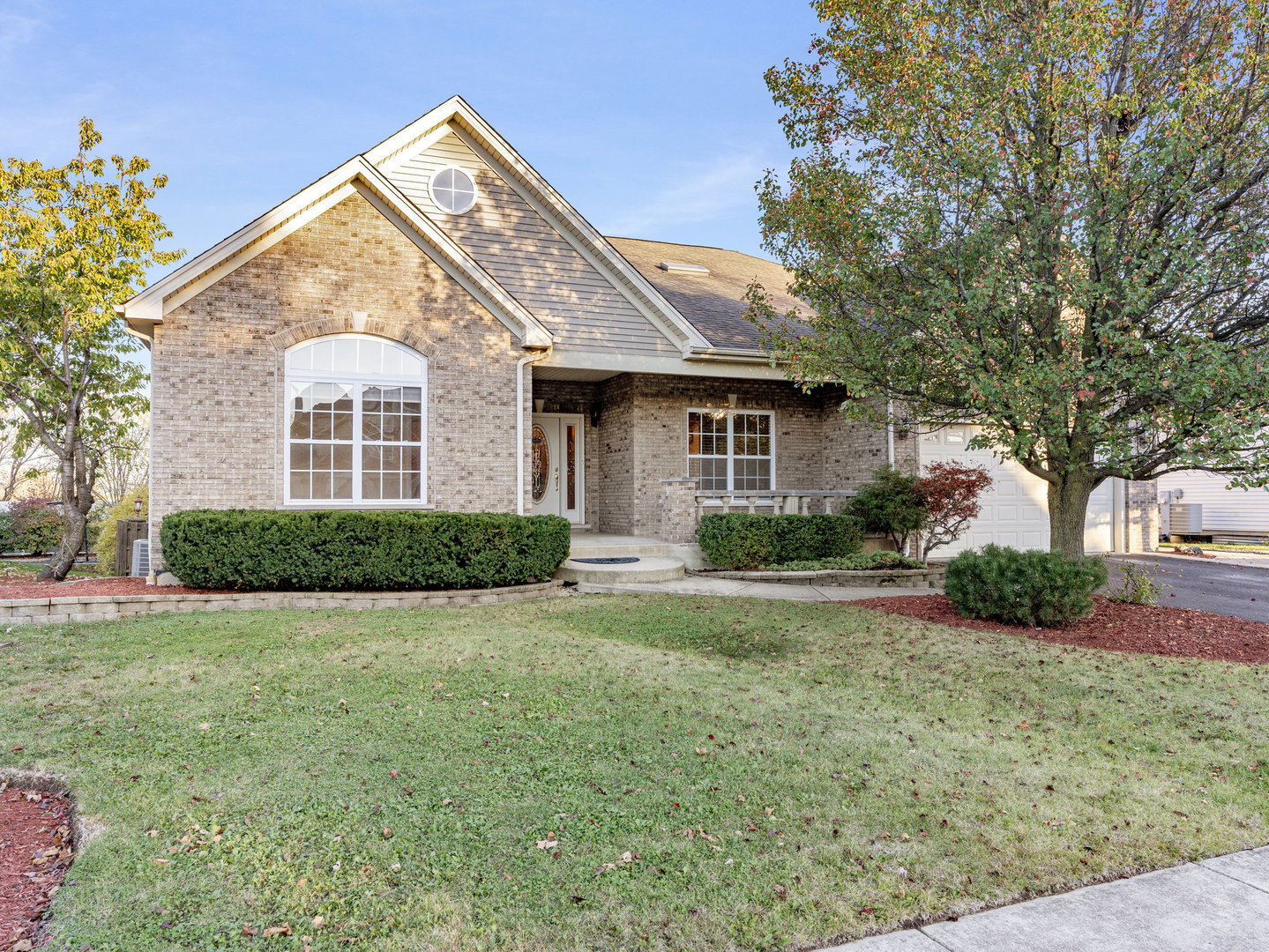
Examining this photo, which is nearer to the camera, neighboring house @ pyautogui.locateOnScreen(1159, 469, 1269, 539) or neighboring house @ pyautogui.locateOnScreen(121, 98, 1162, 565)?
neighboring house @ pyautogui.locateOnScreen(121, 98, 1162, 565)

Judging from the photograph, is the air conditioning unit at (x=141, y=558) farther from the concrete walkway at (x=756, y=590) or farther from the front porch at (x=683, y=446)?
the front porch at (x=683, y=446)

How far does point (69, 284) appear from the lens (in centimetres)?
1147

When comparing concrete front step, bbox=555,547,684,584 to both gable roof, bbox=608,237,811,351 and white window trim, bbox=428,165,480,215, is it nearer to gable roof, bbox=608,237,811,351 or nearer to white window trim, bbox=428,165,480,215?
gable roof, bbox=608,237,811,351

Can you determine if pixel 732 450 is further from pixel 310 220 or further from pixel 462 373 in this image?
pixel 310 220

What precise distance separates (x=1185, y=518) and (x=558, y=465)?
17853 mm

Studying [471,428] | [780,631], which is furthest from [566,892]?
[471,428]

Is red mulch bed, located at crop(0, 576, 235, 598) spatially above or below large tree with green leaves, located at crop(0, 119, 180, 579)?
below

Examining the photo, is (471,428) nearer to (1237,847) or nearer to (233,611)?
(233,611)

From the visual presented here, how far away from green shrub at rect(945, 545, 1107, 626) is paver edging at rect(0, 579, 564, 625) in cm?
534

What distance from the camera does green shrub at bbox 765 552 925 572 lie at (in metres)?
12.2

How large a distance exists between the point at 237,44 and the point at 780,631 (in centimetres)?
1483

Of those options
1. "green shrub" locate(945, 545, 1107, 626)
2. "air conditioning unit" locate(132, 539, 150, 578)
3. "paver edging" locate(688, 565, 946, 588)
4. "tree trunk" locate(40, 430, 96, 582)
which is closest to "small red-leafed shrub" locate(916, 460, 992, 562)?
"paver edging" locate(688, 565, 946, 588)

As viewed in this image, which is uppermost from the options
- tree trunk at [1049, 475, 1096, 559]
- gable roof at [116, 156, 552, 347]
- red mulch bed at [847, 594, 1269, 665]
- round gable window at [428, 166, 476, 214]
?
round gable window at [428, 166, 476, 214]

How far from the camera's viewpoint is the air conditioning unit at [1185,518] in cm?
2114
